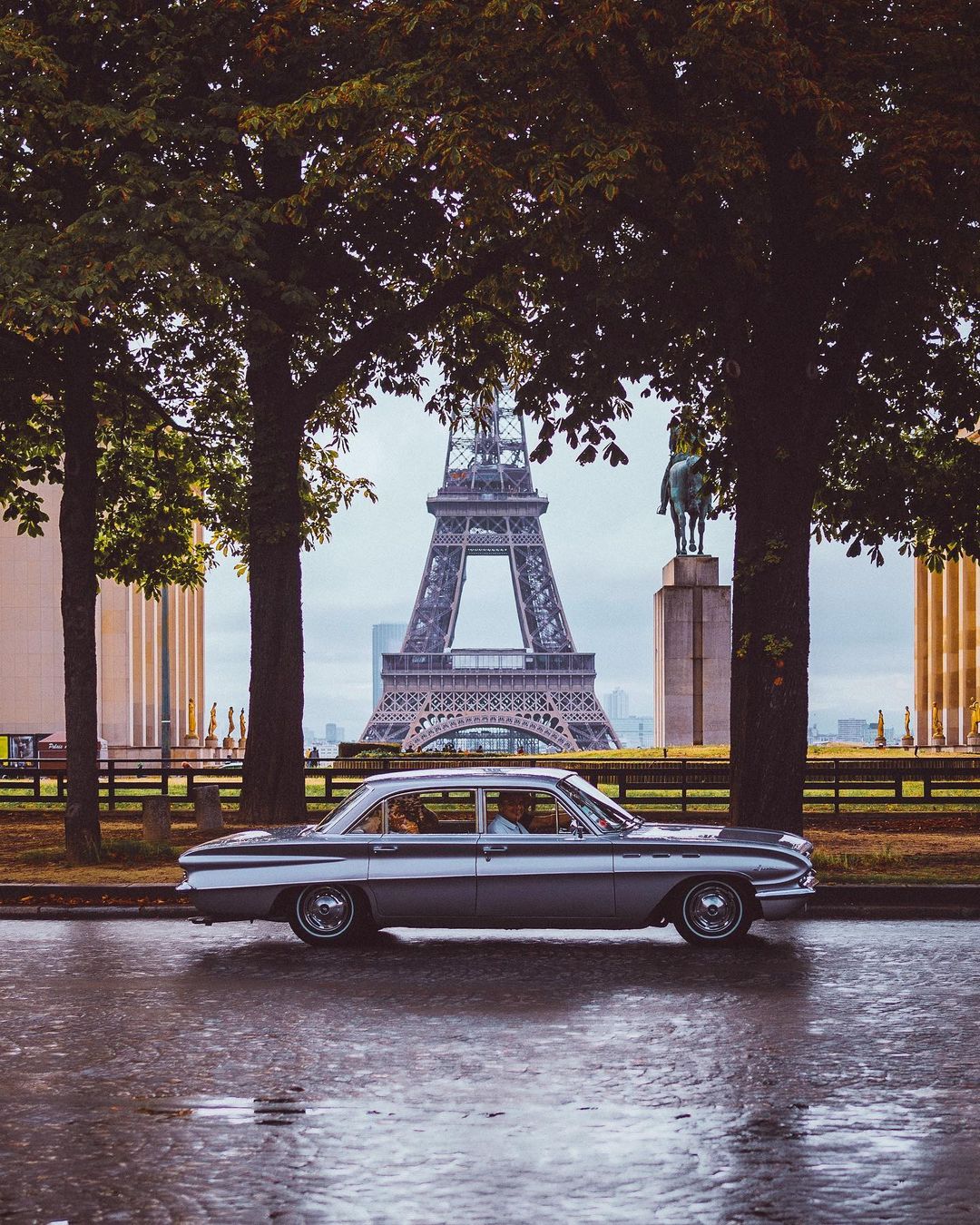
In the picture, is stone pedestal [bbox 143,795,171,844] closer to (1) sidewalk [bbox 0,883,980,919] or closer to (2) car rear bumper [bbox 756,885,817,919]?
(1) sidewalk [bbox 0,883,980,919]

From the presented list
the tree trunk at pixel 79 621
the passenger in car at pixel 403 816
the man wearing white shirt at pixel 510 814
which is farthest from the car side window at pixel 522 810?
the tree trunk at pixel 79 621

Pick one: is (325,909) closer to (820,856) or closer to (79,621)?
(820,856)

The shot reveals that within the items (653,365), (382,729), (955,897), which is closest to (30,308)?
(653,365)

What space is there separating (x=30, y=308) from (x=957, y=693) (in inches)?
2095

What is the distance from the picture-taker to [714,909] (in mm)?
11289

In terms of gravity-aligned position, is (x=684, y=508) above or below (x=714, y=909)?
above

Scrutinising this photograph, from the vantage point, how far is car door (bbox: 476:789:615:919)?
1113 cm

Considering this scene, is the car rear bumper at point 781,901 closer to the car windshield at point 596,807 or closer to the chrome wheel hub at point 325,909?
the car windshield at point 596,807

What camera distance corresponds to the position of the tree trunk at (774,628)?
15.7 metres

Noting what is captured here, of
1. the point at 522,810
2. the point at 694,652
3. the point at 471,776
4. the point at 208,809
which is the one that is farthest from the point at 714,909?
the point at 694,652

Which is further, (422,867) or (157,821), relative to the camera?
(157,821)

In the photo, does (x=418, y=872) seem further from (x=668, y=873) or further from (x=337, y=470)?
(x=337, y=470)

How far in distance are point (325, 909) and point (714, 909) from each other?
9.25 feet

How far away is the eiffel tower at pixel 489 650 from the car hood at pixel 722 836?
165 ft
